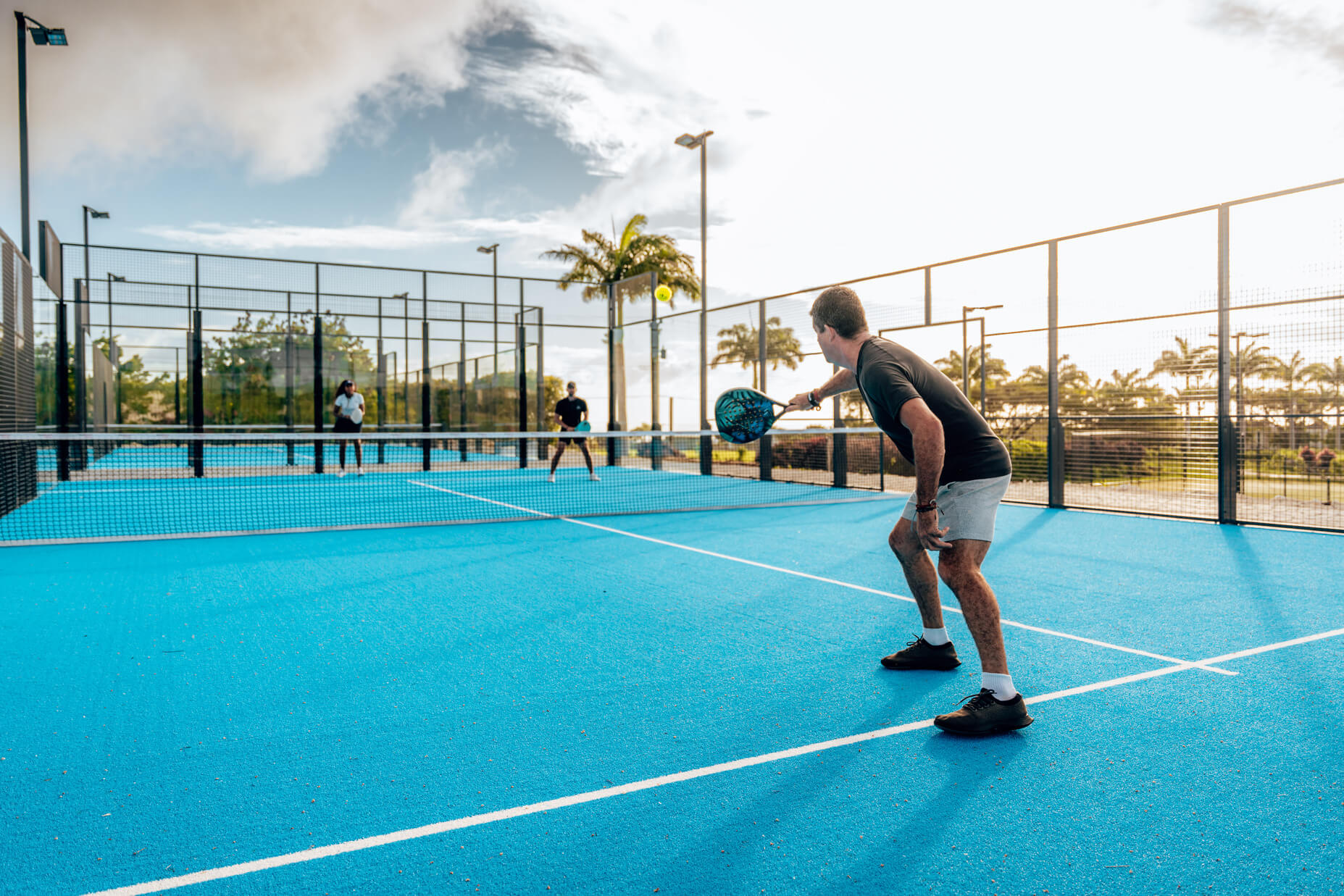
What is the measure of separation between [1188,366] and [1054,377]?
158 centimetres

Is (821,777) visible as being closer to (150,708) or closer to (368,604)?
(150,708)

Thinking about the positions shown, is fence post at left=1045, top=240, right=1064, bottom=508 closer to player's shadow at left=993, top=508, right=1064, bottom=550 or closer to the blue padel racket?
player's shadow at left=993, top=508, right=1064, bottom=550

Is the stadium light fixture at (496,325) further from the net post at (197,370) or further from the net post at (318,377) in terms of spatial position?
the net post at (197,370)

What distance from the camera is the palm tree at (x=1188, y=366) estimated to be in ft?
33.2

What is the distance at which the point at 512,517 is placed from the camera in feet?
35.3

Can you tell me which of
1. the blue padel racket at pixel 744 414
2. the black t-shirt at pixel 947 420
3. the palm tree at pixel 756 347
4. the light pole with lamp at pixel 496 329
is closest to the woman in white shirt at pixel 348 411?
the light pole with lamp at pixel 496 329

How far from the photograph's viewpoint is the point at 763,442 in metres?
16.2

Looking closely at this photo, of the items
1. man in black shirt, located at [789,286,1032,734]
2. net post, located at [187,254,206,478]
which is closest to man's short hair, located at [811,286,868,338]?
man in black shirt, located at [789,286,1032,734]

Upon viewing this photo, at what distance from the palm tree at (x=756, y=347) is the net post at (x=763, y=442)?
0.05m

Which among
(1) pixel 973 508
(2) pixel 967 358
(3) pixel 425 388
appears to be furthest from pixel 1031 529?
(3) pixel 425 388

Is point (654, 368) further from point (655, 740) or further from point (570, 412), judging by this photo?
point (655, 740)

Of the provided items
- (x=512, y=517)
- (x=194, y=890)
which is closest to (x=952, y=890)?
(x=194, y=890)

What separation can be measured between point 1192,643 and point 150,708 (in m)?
5.25

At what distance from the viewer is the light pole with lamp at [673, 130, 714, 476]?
1730 cm
